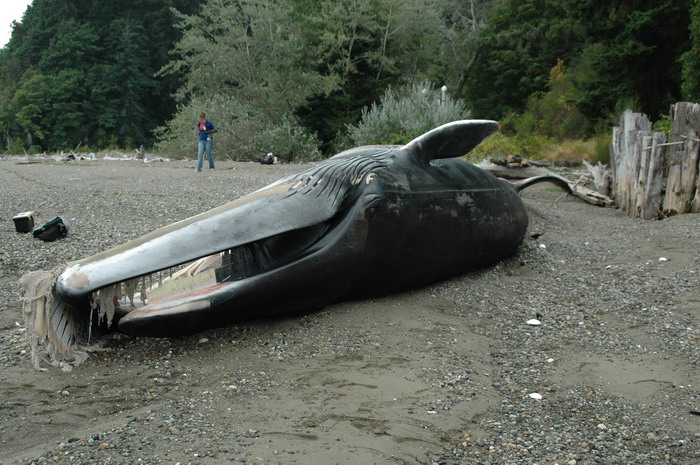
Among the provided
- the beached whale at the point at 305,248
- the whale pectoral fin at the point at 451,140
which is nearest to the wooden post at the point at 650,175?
the beached whale at the point at 305,248

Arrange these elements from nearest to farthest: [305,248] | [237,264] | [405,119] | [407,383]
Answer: [407,383] → [305,248] → [237,264] → [405,119]

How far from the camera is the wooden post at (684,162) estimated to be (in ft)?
28.3

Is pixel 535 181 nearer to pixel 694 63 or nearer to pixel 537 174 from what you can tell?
pixel 537 174

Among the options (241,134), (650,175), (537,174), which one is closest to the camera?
(650,175)

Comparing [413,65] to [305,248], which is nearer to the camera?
[305,248]

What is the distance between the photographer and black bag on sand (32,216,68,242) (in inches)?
258

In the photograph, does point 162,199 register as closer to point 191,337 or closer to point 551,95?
point 191,337

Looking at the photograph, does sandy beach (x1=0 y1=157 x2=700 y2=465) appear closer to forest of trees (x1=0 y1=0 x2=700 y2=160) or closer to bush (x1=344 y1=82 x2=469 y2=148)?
forest of trees (x1=0 y1=0 x2=700 y2=160)

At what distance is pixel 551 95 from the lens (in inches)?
1001

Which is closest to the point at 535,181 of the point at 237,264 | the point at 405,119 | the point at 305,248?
the point at 305,248

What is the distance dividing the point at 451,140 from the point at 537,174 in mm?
7677

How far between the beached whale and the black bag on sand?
2207 mm

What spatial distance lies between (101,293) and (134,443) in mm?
1063

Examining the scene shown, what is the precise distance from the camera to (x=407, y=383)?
3.47 metres
